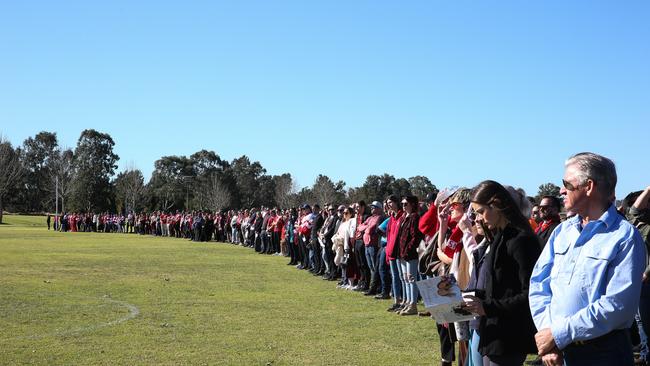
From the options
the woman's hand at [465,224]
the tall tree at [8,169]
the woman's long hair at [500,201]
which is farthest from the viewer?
the tall tree at [8,169]

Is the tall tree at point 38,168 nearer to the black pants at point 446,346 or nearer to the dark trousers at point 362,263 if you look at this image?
the dark trousers at point 362,263

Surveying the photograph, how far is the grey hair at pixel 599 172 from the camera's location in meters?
3.50

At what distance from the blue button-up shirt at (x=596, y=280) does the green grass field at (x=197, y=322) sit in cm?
503

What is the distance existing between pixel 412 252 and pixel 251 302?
11.3 ft

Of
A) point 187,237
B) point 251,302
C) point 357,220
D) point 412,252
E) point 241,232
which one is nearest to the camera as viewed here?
point 412,252

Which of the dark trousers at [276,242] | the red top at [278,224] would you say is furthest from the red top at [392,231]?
the dark trousers at [276,242]

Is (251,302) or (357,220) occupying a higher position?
(357,220)

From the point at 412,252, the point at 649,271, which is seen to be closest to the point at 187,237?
the point at 412,252

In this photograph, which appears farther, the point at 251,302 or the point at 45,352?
the point at 251,302

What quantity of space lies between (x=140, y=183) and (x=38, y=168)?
2015 cm

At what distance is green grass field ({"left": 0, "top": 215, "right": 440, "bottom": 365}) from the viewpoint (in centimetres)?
863

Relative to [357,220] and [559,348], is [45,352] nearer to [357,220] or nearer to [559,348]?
[559,348]

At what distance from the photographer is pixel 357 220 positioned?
17.5m

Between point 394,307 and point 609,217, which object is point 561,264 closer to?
point 609,217
